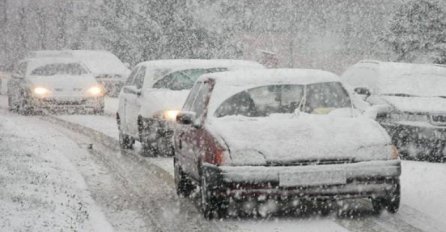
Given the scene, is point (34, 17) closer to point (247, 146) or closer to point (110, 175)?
point (110, 175)

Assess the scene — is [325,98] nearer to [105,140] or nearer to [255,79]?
[255,79]

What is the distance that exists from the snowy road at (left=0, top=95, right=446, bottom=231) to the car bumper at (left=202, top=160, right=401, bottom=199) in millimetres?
296

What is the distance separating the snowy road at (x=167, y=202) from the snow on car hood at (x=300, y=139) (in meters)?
0.61

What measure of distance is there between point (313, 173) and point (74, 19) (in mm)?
45298

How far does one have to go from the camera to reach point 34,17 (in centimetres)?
5519

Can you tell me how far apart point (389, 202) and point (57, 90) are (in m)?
16.1

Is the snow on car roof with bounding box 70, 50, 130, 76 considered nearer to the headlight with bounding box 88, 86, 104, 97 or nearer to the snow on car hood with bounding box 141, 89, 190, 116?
the headlight with bounding box 88, 86, 104, 97

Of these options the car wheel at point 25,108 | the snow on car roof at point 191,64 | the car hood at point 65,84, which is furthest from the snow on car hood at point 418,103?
the car wheel at point 25,108

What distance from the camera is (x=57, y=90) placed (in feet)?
73.4

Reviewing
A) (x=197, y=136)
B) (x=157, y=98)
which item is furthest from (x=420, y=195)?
(x=157, y=98)

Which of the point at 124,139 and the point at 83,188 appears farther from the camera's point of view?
the point at 124,139

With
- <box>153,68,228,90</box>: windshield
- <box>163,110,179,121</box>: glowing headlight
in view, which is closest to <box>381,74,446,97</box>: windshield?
<box>153,68,228,90</box>: windshield

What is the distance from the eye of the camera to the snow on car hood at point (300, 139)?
7246 millimetres

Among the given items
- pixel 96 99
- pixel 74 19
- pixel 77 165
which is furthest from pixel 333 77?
pixel 74 19
